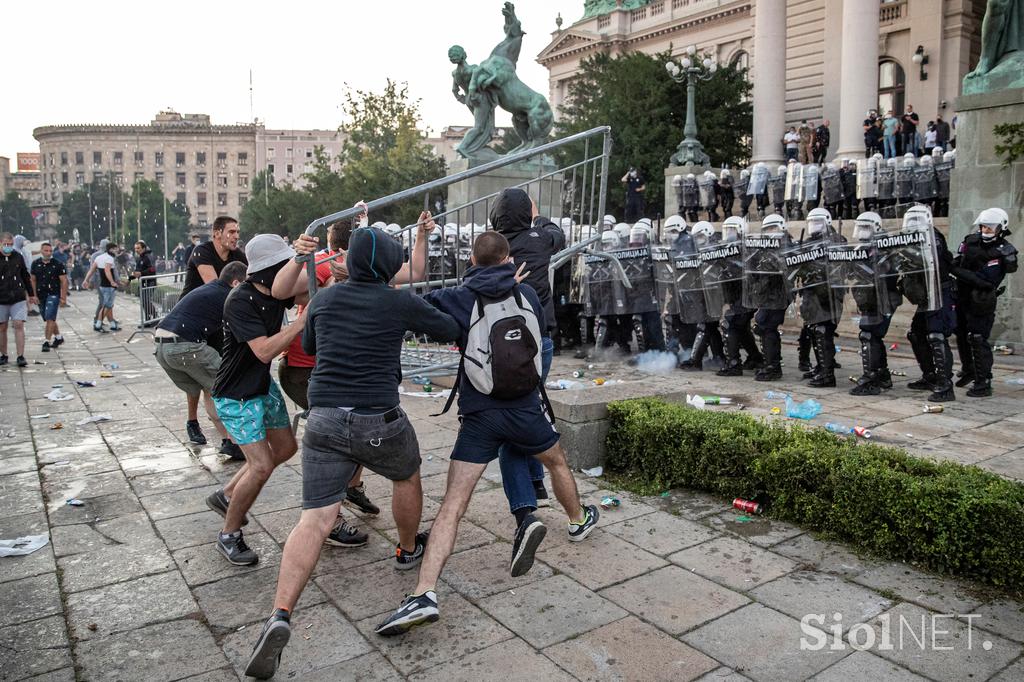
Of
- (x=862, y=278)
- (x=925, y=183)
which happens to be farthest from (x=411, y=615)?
(x=925, y=183)

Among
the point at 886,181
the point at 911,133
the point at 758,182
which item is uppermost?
the point at 911,133

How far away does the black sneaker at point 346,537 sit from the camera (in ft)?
15.0

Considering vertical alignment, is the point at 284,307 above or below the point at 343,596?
above

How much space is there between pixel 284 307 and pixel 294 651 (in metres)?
1.81

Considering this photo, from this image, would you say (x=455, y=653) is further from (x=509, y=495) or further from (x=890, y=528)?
(x=890, y=528)

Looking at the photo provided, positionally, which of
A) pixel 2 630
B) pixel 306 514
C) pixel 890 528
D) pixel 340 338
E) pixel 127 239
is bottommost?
pixel 2 630

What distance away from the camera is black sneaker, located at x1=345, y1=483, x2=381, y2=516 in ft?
16.5

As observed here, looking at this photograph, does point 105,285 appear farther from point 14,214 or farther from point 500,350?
point 14,214

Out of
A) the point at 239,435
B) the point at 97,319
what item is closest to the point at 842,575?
the point at 239,435

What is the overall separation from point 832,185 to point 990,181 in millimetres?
5008

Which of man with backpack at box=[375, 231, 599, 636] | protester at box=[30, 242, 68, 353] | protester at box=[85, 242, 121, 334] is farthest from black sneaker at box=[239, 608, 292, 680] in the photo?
protester at box=[85, 242, 121, 334]

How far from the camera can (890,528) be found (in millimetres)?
4266

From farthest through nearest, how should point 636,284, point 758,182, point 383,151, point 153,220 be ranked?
1. point 153,220
2. point 383,151
3. point 758,182
4. point 636,284

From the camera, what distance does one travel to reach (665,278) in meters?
10.1
